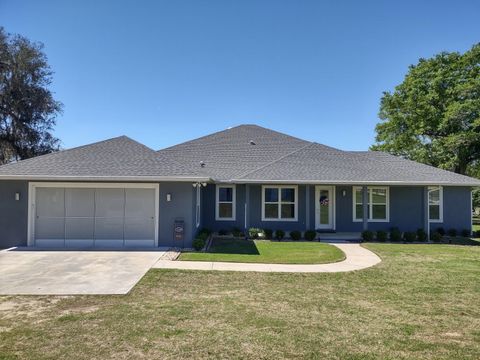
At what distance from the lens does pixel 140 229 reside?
13523 mm

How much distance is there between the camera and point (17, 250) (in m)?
12.3

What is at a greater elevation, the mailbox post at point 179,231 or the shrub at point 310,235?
the mailbox post at point 179,231

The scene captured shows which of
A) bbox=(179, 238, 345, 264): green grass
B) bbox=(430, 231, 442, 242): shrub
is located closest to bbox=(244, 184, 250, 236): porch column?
bbox=(179, 238, 345, 264): green grass

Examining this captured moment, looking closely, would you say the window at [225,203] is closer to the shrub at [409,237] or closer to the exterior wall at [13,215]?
the shrub at [409,237]

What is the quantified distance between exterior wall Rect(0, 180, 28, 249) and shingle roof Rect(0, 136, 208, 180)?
622 mm

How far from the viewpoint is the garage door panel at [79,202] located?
13.5 meters

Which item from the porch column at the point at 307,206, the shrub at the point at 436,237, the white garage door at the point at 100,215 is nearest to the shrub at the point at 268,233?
the porch column at the point at 307,206

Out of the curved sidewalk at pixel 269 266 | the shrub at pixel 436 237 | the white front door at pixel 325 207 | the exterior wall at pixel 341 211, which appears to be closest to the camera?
the curved sidewalk at pixel 269 266

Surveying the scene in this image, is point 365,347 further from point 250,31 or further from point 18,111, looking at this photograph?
point 18,111

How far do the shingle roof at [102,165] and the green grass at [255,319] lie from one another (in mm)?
5126

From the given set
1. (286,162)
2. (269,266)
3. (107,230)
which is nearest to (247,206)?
(286,162)

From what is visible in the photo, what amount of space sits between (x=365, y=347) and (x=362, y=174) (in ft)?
46.0

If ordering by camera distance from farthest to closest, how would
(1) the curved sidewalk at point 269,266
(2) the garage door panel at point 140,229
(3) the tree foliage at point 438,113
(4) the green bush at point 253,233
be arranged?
(3) the tree foliage at point 438,113, (4) the green bush at point 253,233, (2) the garage door panel at point 140,229, (1) the curved sidewalk at point 269,266

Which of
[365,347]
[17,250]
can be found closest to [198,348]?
[365,347]
